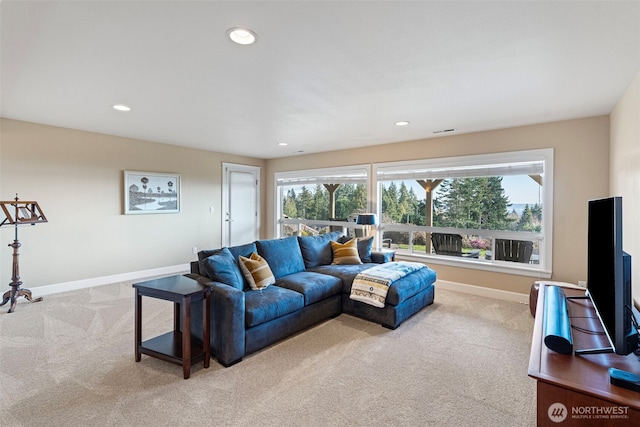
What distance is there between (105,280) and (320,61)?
482 cm

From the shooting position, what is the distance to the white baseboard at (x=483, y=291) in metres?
4.19

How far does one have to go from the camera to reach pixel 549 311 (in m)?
1.90

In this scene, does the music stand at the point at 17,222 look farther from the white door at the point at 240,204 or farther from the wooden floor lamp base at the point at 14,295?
the white door at the point at 240,204

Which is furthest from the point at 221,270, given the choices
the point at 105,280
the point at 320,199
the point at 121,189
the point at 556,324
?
the point at 320,199

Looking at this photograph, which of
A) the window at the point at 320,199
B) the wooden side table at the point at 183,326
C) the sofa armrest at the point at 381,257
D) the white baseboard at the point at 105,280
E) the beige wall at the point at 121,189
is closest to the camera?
the wooden side table at the point at 183,326

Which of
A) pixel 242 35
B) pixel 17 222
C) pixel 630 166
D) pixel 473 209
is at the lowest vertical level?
pixel 17 222

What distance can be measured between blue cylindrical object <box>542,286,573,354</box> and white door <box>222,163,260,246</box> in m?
5.83

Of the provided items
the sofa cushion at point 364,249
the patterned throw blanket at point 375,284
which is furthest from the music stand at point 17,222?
the sofa cushion at point 364,249

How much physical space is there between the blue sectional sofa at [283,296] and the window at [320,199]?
5.83 ft

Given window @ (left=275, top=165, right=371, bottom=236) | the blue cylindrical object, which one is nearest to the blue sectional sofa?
the blue cylindrical object

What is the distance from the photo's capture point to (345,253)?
14.5ft

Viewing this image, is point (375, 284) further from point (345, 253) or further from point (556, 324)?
point (556, 324)

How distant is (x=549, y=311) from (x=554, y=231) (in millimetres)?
2596

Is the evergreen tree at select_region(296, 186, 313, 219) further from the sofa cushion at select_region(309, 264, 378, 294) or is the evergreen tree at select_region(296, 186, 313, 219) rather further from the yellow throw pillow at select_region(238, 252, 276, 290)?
the yellow throw pillow at select_region(238, 252, 276, 290)
